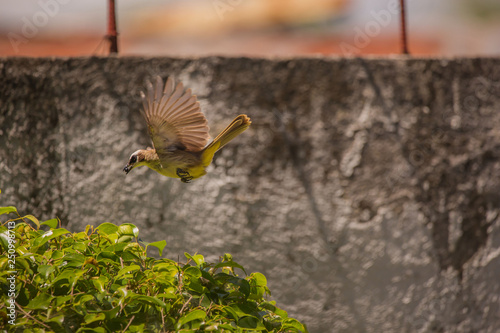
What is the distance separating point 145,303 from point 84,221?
4.44 feet

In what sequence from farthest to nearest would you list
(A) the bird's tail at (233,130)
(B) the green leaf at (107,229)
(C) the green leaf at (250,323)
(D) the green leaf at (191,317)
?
(B) the green leaf at (107,229) < (C) the green leaf at (250,323) < (D) the green leaf at (191,317) < (A) the bird's tail at (233,130)

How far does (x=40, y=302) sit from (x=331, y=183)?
1.71 m

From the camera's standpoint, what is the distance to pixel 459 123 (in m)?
2.68

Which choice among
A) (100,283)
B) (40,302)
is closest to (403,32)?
(100,283)

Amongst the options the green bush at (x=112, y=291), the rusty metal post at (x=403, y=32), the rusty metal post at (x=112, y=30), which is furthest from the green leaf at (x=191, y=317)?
the rusty metal post at (x=403, y=32)

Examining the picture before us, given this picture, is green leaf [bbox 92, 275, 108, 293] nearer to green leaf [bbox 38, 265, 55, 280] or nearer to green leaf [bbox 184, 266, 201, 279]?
green leaf [bbox 38, 265, 55, 280]

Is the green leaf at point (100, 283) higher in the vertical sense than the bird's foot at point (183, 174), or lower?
lower

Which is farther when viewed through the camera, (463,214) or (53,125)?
(463,214)

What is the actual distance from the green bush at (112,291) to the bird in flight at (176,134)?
0.94 ft

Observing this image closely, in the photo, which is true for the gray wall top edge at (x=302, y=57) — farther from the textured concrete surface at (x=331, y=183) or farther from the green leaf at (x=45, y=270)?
the green leaf at (x=45, y=270)

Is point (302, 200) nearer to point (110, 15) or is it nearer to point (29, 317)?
point (110, 15)

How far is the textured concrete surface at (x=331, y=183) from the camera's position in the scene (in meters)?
2.53

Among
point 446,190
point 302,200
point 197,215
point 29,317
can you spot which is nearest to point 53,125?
point 197,215

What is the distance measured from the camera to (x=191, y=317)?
1.23 metres
